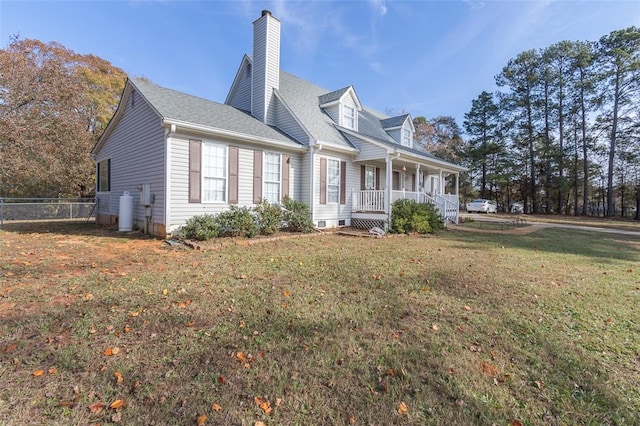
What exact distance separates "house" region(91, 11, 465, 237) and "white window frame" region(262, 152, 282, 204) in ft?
0.12

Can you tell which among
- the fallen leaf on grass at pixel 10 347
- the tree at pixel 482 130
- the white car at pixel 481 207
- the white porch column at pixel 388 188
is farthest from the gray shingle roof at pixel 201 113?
the tree at pixel 482 130

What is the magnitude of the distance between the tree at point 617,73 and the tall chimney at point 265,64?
29.5 meters

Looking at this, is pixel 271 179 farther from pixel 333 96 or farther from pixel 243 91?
pixel 333 96

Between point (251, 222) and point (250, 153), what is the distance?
260 centimetres

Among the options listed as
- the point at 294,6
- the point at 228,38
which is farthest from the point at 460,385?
the point at 228,38

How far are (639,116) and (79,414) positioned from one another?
37903mm

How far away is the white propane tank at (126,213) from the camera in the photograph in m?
9.66

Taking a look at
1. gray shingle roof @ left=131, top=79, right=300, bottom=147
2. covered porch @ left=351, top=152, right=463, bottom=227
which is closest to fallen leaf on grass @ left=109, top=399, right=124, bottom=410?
gray shingle roof @ left=131, top=79, right=300, bottom=147

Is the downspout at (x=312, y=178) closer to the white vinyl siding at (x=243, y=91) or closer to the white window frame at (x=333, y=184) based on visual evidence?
the white window frame at (x=333, y=184)

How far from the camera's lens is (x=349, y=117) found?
14.0m

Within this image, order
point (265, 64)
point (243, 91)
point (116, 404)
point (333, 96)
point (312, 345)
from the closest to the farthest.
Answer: point (116, 404), point (312, 345), point (265, 64), point (243, 91), point (333, 96)

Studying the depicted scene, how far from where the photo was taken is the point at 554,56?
27.9m

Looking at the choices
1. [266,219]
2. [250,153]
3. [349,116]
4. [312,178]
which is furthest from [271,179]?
[349,116]

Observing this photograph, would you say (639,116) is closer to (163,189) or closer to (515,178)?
(515,178)
